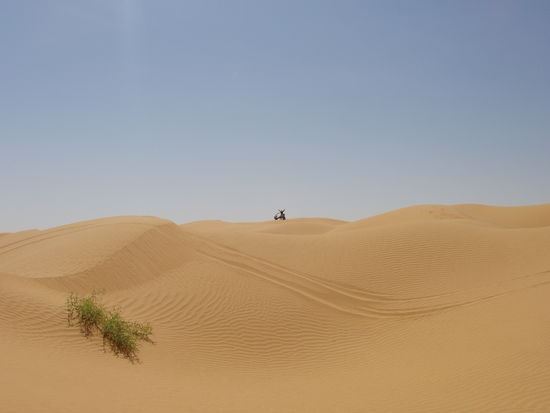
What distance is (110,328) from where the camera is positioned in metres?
8.46

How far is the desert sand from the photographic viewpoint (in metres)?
6.34

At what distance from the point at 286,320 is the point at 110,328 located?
536 cm

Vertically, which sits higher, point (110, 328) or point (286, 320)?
point (110, 328)

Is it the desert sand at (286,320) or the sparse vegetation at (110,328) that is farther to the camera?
the sparse vegetation at (110,328)

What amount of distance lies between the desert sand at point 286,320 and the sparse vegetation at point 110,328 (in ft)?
0.80

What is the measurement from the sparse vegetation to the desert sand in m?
0.24

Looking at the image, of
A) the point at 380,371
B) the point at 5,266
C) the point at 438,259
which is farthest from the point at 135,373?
the point at 438,259

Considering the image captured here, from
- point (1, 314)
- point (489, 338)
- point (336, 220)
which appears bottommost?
point (489, 338)

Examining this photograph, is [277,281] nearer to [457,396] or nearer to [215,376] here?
[215,376]

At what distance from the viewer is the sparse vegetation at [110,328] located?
8.23 metres

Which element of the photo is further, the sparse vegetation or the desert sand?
the sparse vegetation

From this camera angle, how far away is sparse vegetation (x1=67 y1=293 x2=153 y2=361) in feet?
27.0

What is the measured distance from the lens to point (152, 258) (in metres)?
14.5

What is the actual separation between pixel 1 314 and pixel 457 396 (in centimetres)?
975
